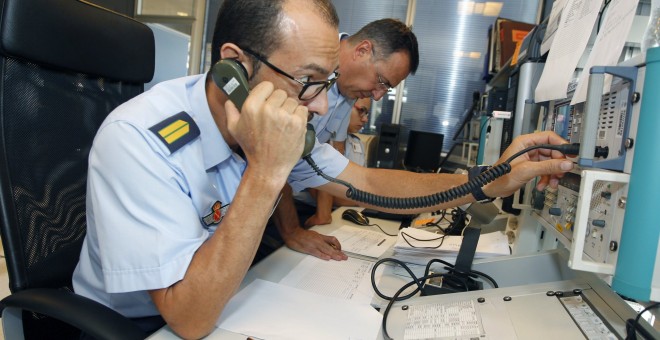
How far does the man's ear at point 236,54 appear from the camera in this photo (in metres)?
0.78

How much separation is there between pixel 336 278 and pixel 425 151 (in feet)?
7.98

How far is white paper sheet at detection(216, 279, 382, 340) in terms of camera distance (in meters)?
0.66

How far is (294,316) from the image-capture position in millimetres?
718

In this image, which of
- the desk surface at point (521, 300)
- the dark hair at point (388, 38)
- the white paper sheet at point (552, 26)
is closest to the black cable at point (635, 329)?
the desk surface at point (521, 300)

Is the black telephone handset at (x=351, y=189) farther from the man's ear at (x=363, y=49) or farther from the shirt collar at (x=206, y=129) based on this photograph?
the man's ear at (x=363, y=49)

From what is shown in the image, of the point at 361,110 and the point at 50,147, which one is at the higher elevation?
the point at 361,110

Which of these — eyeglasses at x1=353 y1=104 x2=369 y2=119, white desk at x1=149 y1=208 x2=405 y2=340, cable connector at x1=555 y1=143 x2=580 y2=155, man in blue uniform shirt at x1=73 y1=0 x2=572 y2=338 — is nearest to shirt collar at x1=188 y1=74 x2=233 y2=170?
man in blue uniform shirt at x1=73 y1=0 x2=572 y2=338

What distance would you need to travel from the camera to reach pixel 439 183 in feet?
3.67

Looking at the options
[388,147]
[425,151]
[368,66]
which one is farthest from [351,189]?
[425,151]

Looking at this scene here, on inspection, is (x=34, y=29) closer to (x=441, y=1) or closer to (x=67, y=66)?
(x=67, y=66)

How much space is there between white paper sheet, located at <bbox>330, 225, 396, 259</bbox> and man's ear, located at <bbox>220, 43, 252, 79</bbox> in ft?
1.95

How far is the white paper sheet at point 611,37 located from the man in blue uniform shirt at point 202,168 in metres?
0.15

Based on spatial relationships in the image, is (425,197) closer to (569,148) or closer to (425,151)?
(569,148)

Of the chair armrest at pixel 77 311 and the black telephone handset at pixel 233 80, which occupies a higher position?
the black telephone handset at pixel 233 80
